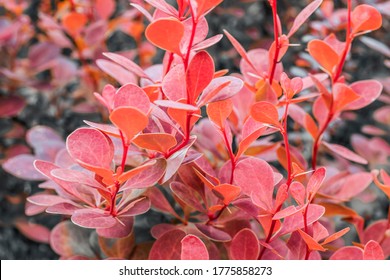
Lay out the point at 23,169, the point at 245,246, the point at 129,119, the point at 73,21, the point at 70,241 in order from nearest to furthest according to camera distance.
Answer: the point at 129,119, the point at 245,246, the point at 70,241, the point at 23,169, the point at 73,21

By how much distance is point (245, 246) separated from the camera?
674mm

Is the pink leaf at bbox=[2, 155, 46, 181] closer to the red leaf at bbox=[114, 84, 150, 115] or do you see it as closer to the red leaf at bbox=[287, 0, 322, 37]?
the red leaf at bbox=[114, 84, 150, 115]

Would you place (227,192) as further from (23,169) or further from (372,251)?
(23,169)

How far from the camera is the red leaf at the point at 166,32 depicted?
1.90ft

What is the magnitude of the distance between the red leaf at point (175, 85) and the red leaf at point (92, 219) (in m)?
0.16

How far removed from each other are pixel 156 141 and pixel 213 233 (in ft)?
0.51

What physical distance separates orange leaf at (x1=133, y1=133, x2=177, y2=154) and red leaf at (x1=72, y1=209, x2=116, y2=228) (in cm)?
9

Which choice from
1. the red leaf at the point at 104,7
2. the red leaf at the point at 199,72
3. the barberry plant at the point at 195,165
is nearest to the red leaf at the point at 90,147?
the barberry plant at the point at 195,165

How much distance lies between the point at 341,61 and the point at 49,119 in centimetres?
88

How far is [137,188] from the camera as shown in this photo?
643 millimetres

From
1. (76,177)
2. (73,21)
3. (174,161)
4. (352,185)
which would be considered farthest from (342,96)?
(73,21)

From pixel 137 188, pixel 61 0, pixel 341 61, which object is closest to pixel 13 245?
pixel 61 0

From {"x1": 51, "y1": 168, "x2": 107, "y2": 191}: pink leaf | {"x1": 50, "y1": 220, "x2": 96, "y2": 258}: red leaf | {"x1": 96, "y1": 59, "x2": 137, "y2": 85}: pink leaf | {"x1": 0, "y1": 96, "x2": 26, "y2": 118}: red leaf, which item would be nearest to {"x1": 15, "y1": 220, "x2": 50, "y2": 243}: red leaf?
{"x1": 0, "y1": 96, "x2": 26, "y2": 118}: red leaf
